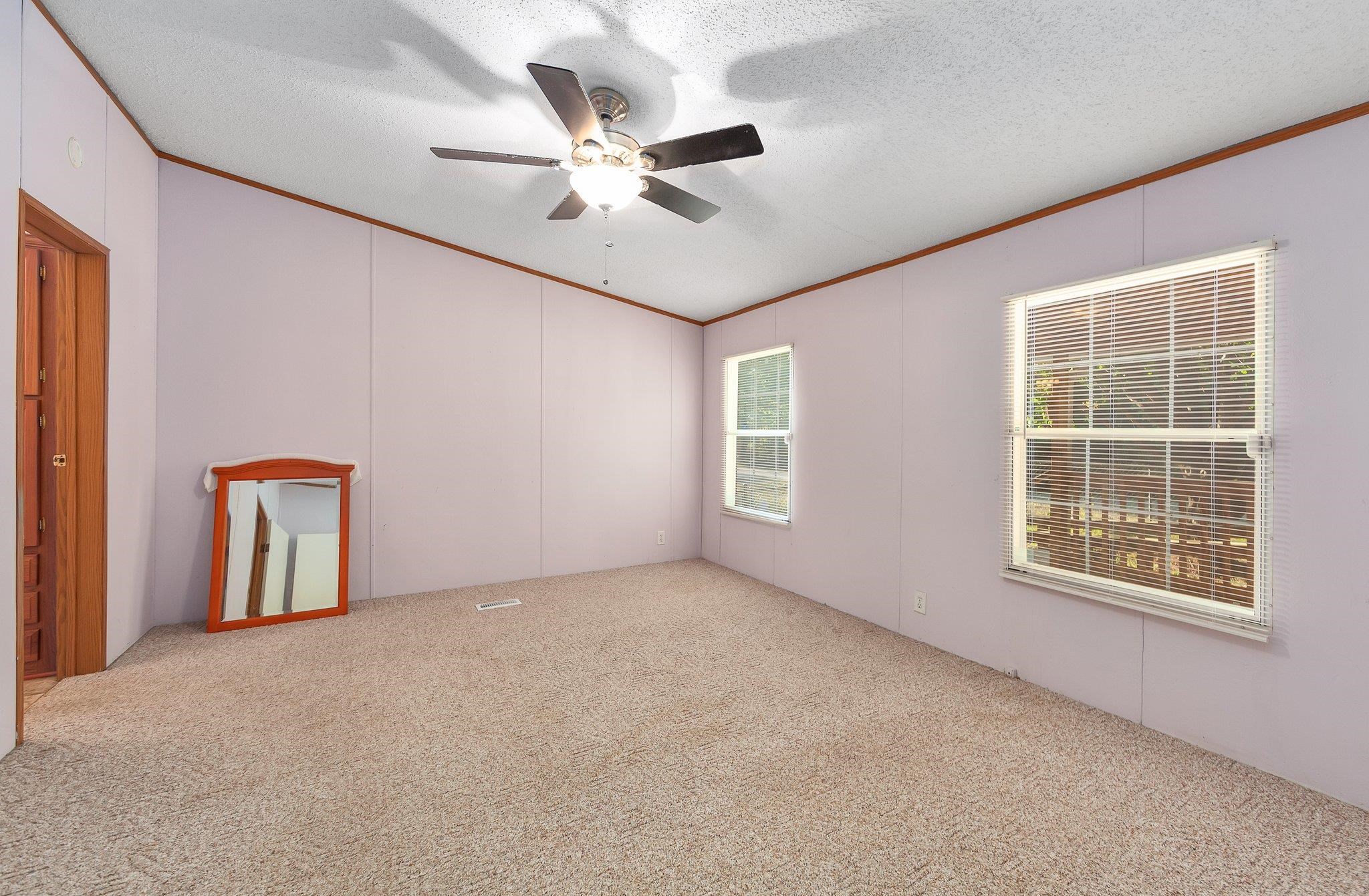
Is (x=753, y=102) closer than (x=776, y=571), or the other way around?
(x=753, y=102)

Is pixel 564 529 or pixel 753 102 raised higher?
pixel 753 102

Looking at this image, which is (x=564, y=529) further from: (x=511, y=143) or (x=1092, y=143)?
(x=1092, y=143)

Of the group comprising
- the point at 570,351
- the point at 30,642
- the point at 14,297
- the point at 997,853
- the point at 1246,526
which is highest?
the point at 570,351

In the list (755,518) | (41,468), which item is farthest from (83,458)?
(755,518)

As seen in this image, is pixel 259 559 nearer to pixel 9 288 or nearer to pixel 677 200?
pixel 9 288

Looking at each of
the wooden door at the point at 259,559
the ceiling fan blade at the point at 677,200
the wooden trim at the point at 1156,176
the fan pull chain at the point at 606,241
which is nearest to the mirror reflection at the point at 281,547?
the wooden door at the point at 259,559

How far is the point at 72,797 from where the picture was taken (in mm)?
1899

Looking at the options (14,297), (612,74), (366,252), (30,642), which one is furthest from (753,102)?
(30,642)

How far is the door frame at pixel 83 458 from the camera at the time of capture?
2777 millimetres

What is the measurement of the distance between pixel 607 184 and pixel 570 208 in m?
0.63

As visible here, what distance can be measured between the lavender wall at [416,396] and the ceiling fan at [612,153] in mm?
2320

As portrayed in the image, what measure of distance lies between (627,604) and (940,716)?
233 centimetres

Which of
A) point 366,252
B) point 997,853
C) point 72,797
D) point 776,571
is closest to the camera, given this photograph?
point 997,853

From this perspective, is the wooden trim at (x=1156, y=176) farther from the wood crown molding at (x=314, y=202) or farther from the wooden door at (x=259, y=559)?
the wooden door at (x=259, y=559)
